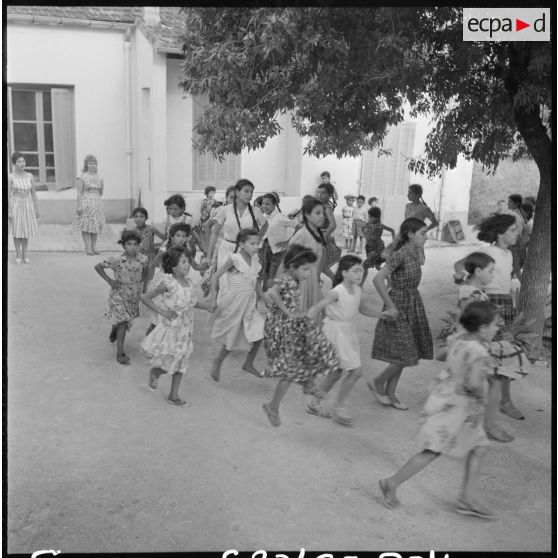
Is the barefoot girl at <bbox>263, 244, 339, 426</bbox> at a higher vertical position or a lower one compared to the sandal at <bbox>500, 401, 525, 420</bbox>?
higher

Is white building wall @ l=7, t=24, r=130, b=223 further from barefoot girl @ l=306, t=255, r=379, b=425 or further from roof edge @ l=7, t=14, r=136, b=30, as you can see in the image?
barefoot girl @ l=306, t=255, r=379, b=425

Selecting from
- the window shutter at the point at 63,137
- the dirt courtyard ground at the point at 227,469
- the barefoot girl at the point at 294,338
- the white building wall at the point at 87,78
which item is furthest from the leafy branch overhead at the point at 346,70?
the window shutter at the point at 63,137

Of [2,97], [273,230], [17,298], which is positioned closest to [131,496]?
[2,97]

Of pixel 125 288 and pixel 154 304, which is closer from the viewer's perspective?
pixel 154 304

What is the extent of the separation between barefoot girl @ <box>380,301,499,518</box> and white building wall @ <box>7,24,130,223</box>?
10.3 m

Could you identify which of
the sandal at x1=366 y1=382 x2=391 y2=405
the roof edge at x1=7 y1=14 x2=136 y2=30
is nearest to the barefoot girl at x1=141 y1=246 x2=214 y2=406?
the sandal at x1=366 y1=382 x2=391 y2=405

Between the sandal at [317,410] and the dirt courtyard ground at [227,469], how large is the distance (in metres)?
0.05

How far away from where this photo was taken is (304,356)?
183 inches

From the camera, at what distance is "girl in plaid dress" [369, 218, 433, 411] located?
4996 mm

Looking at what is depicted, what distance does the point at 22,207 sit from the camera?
932 centimetres

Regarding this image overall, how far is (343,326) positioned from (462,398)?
132 cm

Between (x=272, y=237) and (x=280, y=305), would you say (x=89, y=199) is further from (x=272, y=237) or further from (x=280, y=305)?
(x=280, y=305)

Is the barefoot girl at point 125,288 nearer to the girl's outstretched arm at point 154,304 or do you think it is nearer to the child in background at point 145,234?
the child in background at point 145,234

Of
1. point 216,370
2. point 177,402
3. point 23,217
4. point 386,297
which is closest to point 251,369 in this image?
point 216,370
